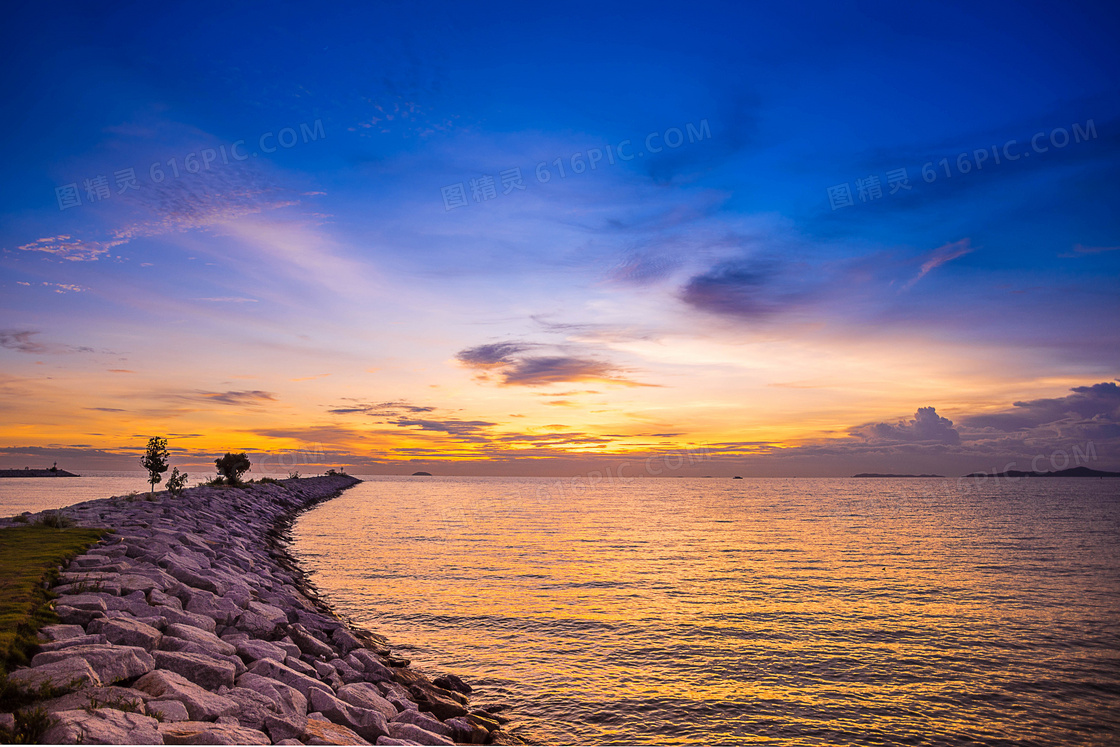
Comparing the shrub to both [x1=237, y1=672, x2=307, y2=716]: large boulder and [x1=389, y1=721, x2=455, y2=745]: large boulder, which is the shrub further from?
[x1=389, y1=721, x2=455, y2=745]: large boulder

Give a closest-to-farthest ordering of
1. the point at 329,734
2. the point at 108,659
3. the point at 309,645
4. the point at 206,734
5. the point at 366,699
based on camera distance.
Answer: the point at 206,734
the point at 108,659
the point at 329,734
the point at 366,699
the point at 309,645

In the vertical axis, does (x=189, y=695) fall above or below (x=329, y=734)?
above

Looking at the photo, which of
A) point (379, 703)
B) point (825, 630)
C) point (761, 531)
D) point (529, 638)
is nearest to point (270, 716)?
point (379, 703)

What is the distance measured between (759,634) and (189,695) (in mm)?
17975

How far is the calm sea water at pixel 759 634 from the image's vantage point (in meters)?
14.2

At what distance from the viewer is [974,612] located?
24.3m

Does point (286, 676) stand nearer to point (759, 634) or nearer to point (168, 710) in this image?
point (168, 710)

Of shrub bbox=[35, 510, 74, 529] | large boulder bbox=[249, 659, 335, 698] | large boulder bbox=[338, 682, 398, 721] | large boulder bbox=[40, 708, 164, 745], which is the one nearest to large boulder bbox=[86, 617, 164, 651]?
large boulder bbox=[249, 659, 335, 698]

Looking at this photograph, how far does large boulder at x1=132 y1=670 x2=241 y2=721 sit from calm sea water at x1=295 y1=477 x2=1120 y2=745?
735cm

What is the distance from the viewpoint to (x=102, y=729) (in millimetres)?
6773

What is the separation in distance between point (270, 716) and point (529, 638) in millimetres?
12326

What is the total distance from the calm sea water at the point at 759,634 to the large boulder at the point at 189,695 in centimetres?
735

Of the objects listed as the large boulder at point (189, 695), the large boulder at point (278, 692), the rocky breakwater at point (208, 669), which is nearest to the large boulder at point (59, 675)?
the rocky breakwater at point (208, 669)

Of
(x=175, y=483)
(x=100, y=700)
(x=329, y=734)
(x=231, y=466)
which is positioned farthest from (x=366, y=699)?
(x=231, y=466)
